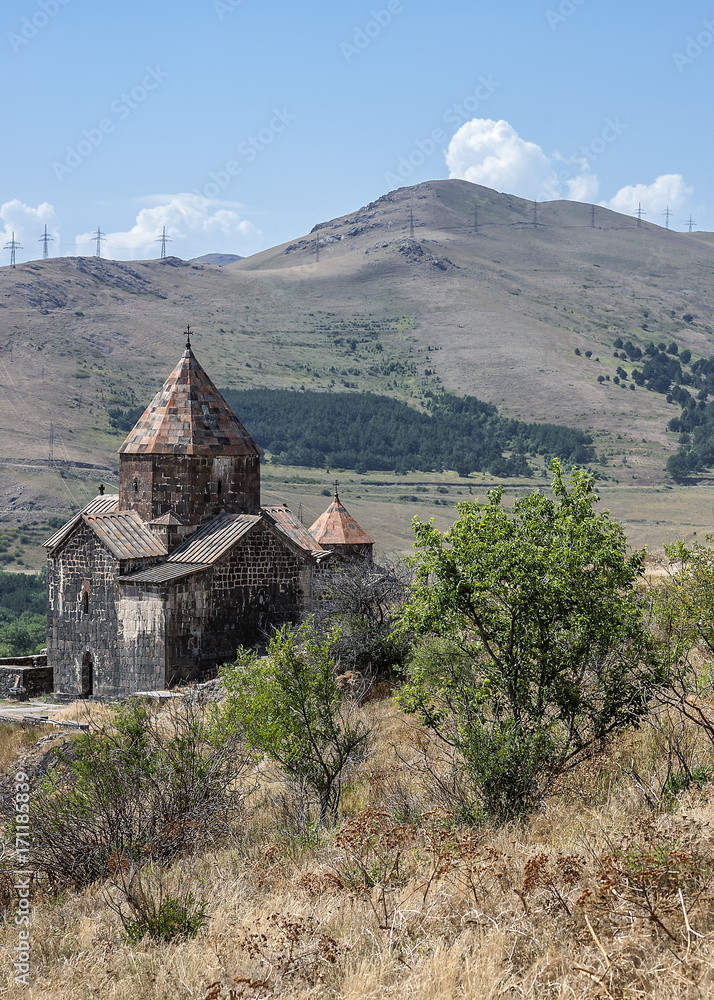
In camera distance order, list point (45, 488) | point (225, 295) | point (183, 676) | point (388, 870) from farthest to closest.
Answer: point (225, 295), point (45, 488), point (183, 676), point (388, 870)

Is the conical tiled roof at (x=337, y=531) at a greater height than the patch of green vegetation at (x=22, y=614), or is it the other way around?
the conical tiled roof at (x=337, y=531)

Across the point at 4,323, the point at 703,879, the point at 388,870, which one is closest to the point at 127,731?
the point at 388,870

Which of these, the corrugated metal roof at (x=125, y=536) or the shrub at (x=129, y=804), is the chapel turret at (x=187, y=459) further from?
the shrub at (x=129, y=804)

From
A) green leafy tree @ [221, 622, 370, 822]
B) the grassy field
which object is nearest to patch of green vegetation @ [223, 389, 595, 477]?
the grassy field

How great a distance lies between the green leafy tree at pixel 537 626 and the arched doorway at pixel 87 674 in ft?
36.0

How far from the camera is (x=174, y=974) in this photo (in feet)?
16.4

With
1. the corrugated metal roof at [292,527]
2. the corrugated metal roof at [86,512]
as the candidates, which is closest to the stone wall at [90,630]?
the corrugated metal roof at [86,512]

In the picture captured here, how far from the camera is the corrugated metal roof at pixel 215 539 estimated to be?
58.2 ft

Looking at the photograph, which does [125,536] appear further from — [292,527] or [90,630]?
[292,527]

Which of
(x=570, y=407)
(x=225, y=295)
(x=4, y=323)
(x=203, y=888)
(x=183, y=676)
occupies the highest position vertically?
(x=225, y=295)

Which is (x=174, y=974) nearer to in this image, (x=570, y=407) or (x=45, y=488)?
(x=45, y=488)

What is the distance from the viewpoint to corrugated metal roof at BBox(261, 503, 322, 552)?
20.1 m

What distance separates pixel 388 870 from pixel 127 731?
3.33 m

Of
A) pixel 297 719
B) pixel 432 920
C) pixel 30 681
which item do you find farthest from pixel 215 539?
pixel 432 920
